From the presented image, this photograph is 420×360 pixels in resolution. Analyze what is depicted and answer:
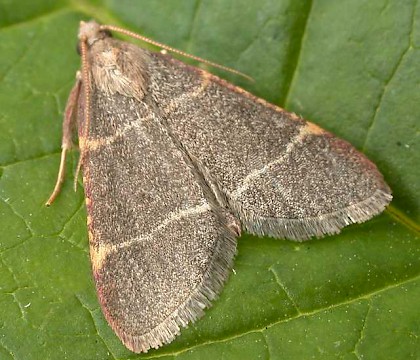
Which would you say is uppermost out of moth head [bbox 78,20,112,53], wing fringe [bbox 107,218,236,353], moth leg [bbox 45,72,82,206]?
moth head [bbox 78,20,112,53]

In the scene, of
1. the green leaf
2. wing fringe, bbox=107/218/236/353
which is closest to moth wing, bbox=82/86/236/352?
wing fringe, bbox=107/218/236/353

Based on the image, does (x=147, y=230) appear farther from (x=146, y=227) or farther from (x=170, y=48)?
(x=170, y=48)

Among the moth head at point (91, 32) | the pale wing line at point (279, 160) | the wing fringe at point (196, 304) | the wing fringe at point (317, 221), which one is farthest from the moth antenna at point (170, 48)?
the wing fringe at point (196, 304)

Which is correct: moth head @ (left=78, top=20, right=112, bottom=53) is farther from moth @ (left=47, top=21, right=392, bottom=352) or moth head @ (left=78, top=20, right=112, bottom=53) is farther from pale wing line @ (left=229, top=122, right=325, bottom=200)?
pale wing line @ (left=229, top=122, right=325, bottom=200)

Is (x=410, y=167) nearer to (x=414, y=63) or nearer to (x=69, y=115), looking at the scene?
(x=414, y=63)

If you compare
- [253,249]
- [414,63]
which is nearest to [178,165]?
[253,249]

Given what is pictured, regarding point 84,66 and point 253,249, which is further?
point 84,66

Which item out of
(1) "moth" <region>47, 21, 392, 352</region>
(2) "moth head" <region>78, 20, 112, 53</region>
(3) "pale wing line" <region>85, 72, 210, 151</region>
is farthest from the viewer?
(2) "moth head" <region>78, 20, 112, 53</region>
